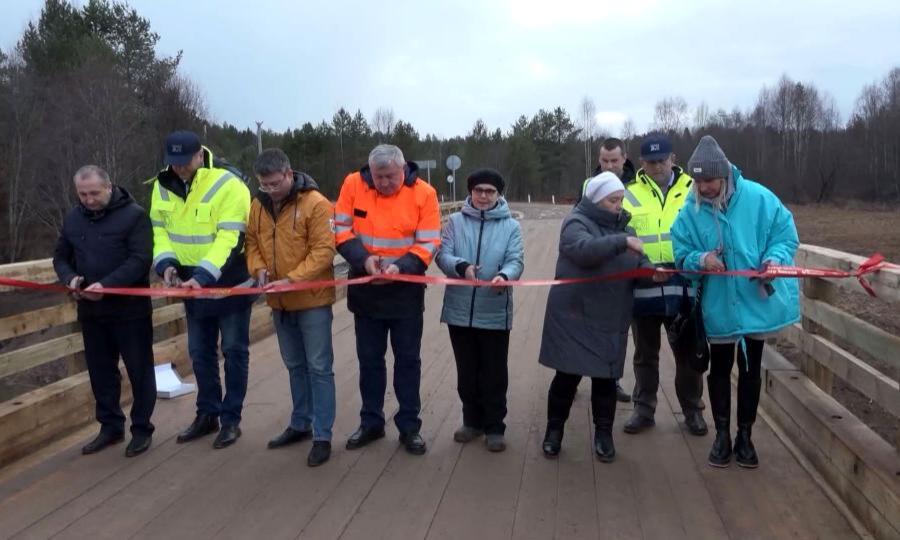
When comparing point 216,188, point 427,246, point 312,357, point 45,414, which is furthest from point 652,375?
point 45,414

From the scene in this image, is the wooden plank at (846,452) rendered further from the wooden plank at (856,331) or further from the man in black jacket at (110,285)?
the man in black jacket at (110,285)

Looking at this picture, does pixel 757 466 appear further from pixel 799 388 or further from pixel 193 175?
pixel 193 175

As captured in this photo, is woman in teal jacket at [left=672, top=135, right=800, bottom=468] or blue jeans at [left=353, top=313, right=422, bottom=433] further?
blue jeans at [left=353, top=313, right=422, bottom=433]

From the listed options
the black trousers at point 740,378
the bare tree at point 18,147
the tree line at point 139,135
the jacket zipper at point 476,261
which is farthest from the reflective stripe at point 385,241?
the bare tree at point 18,147

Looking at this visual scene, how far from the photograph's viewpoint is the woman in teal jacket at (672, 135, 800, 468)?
3887 millimetres

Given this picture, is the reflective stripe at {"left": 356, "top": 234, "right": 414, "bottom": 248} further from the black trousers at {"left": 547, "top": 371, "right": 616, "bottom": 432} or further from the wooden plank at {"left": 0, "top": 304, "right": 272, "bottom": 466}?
the wooden plank at {"left": 0, "top": 304, "right": 272, "bottom": 466}

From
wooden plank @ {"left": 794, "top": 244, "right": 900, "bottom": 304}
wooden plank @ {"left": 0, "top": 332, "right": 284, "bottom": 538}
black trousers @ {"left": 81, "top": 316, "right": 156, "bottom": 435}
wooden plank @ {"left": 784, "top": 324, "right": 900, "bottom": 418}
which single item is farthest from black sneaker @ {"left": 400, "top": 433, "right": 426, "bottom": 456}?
wooden plank @ {"left": 794, "top": 244, "right": 900, "bottom": 304}

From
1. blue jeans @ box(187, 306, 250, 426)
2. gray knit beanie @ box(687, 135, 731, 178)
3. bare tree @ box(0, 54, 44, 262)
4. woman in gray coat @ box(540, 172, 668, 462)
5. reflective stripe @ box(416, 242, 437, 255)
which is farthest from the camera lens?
bare tree @ box(0, 54, 44, 262)

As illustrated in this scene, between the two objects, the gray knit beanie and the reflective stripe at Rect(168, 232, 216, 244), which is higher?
the gray knit beanie

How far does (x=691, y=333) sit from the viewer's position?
4316 mm

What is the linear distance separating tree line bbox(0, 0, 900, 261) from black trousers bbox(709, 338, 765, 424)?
1397 centimetres

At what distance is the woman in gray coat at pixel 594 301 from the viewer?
13.6 ft

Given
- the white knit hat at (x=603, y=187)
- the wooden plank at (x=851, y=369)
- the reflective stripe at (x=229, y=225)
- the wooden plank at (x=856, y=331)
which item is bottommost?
the wooden plank at (x=851, y=369)

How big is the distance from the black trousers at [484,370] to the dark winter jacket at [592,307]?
0.36 m
